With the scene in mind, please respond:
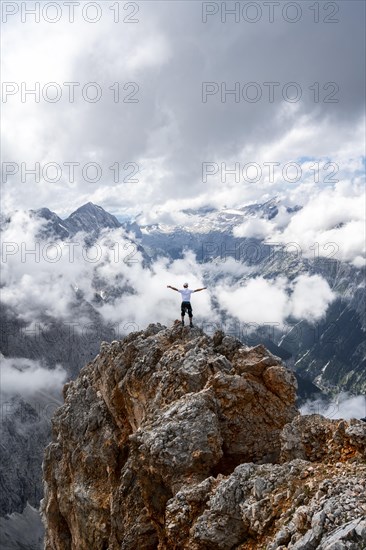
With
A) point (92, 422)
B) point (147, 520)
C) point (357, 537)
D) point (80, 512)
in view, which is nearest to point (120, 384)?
point (92, 422)

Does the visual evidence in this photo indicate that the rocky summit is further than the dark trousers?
No

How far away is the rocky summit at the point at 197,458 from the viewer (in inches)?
846

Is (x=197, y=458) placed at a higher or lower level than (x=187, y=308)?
lower

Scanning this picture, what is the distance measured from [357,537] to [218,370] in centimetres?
2348

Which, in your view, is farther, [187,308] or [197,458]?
[187,308]

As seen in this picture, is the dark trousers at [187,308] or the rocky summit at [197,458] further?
the dark trousers at [187,308]

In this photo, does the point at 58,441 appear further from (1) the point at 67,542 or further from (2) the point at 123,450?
(2) the point at 123,450

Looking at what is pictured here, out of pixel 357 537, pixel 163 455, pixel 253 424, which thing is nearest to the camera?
pixel 357 537

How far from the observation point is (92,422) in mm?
50938

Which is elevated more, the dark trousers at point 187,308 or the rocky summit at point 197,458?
the dark trousers at point 187,308

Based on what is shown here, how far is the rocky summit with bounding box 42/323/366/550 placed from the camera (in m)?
21.5

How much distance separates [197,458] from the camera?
1188 inches

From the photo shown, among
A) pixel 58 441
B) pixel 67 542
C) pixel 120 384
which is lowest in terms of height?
pixel 67 542

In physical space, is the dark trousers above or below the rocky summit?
above
